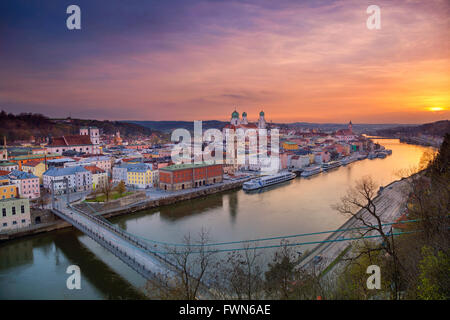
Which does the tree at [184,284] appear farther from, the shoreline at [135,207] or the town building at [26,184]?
the town building at [26,184]

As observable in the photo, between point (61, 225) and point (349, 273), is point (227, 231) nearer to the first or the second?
point (349, 273)

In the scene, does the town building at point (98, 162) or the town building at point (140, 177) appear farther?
the town building at point (98, 162)

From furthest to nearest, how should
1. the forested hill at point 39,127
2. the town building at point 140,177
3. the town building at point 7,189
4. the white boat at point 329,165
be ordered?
the forested hill at point 39,127 < the white boat at point 329,165 < the town building at point 140,177 < the town building at point 7,189

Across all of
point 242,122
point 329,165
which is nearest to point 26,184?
point 329,165

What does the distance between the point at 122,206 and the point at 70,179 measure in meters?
2.36

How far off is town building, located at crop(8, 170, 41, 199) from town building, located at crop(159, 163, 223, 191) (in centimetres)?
360

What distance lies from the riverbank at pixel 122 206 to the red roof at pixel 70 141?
9.58m

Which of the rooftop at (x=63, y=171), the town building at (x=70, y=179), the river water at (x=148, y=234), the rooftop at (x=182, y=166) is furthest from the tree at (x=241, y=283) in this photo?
the rooftop at (x=63, y=171)

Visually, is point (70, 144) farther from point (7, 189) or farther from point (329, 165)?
point (329, 165)

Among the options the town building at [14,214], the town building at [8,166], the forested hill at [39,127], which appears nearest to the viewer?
the town building at [14,214]

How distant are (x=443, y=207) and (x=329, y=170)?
41.8ft

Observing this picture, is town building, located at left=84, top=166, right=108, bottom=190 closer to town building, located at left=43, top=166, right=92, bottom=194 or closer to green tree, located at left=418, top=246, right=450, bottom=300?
town building, located at left=43, top=166, right=92, bottom=194

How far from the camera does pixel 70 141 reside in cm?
1645

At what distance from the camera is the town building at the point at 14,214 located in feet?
20.0
